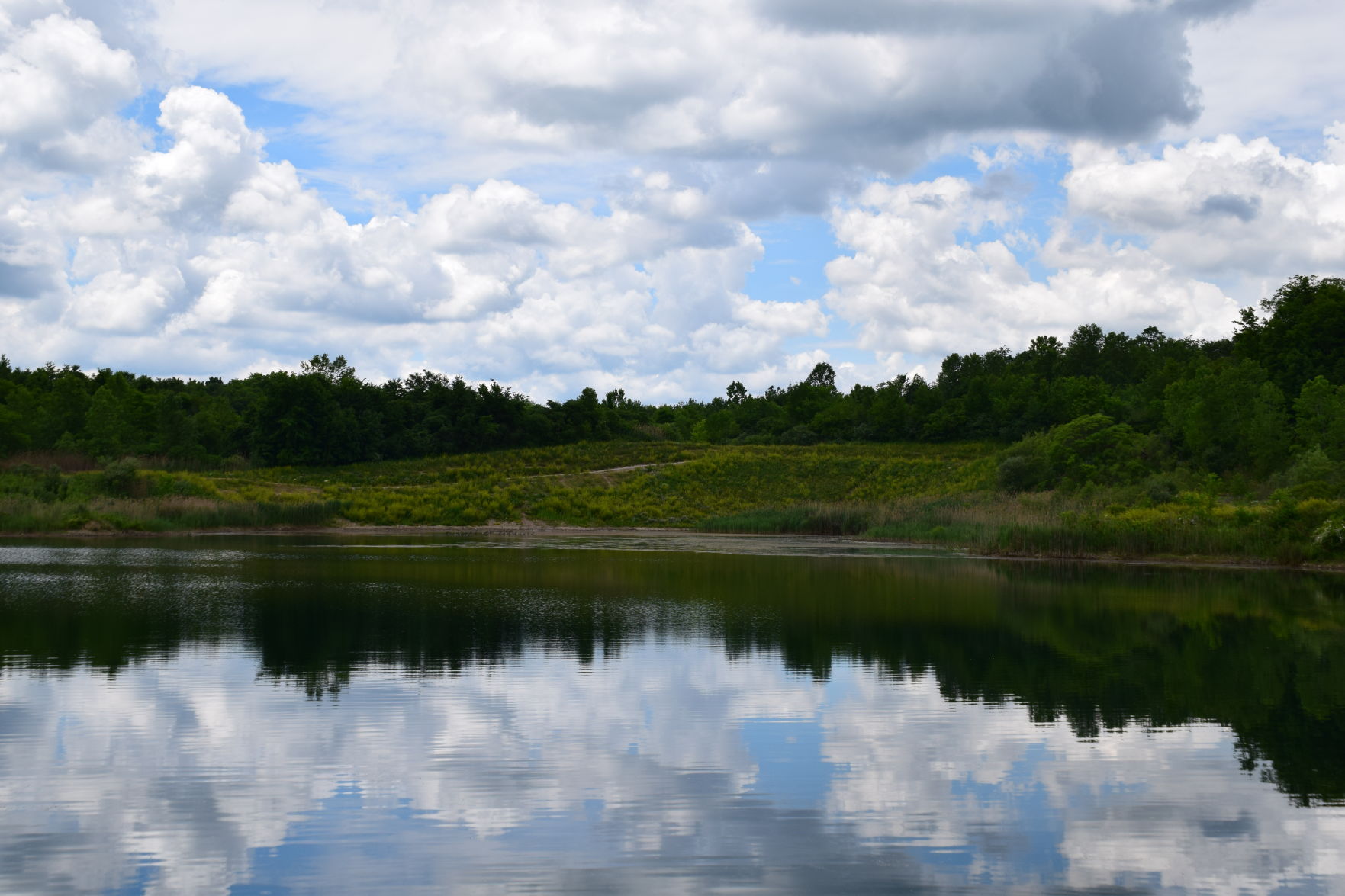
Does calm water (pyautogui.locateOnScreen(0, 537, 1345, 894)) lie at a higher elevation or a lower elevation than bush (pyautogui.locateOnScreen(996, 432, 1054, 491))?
lower

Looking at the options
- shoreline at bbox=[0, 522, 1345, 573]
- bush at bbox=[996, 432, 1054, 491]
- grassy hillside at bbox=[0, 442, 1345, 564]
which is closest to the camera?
shoreline at bbox=[0, 522, 1345, 573]

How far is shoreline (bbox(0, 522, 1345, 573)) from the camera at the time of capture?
4059cm

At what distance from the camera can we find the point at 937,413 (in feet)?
358

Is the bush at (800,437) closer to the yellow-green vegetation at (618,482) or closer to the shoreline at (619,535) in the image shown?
the yellow-green vegetation at (618,482)

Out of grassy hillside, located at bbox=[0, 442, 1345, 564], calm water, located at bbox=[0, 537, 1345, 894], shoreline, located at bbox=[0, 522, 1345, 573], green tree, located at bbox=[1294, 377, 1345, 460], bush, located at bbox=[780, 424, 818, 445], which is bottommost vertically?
calm water, located at bbox=[0, 537, 1345, 894]

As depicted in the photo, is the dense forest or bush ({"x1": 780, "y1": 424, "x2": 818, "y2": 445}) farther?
bush ({"x1": 780, "y1": 424, "x2": 818, "y2": 445})

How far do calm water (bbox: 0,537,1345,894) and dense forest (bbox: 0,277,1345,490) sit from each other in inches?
1406

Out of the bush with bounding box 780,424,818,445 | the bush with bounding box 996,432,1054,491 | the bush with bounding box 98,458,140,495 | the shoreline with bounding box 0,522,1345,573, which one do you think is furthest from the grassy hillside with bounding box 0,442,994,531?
the bush with bounding box 780,424,818,445

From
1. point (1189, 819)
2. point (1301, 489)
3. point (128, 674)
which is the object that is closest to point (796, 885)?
point (1189, 819)

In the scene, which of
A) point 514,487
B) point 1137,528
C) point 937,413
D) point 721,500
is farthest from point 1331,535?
point 937,413

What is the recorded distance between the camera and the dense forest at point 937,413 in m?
67.8

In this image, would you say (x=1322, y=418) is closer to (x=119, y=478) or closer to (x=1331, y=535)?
(x=1331, y=535)

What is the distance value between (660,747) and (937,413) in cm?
9925

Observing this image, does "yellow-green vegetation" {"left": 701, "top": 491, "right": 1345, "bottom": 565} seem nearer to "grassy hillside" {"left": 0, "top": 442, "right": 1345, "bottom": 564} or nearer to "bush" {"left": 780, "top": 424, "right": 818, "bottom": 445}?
"grassy hillside" {"left": 0, "top": 442, "right": 1345, "bottom": 564}
